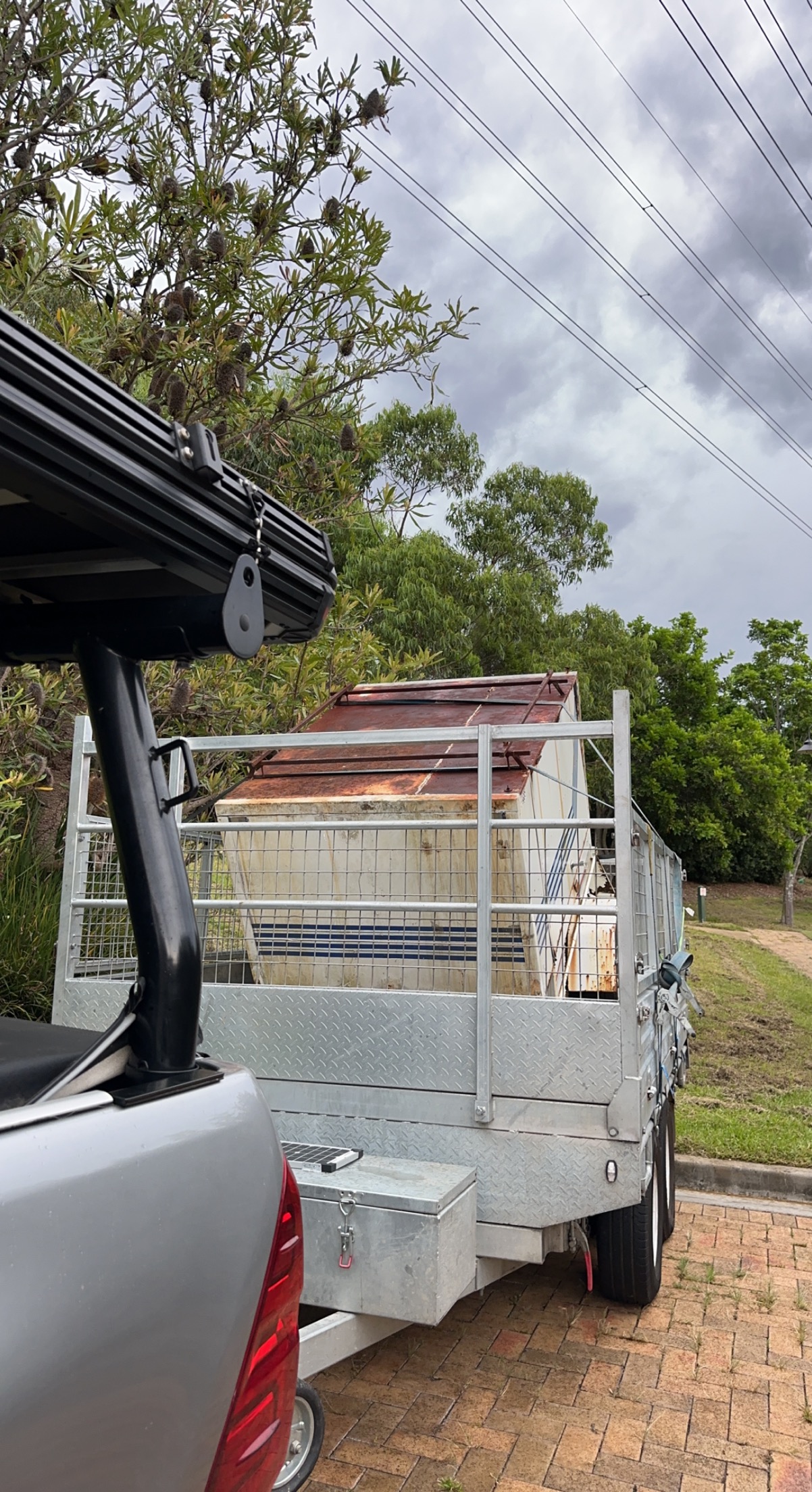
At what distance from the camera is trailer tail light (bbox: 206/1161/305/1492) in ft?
4.83

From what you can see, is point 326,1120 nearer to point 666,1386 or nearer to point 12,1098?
point 666,1386

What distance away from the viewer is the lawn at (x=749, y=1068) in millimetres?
7293

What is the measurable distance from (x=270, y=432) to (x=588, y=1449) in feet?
16.0

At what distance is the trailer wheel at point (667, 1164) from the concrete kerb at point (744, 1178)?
2.06 feet

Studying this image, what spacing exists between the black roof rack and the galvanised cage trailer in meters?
2.16

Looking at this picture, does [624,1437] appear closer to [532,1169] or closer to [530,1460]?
[530,1460]

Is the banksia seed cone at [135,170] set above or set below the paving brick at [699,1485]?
above

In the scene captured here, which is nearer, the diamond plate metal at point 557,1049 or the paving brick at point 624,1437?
the paving brick at point 624,1437

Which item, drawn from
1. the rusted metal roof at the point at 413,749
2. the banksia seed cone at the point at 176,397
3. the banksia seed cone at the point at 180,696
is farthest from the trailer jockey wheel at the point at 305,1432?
the banksia seed cone at the point at 176,397

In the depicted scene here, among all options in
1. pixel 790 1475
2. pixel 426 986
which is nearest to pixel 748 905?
pixel 426 986

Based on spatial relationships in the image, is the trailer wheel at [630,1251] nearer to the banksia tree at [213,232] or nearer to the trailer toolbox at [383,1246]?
the trailer toolbox at [383,1246]

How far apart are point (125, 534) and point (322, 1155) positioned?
2.87m

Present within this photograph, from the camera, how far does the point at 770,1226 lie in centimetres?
599

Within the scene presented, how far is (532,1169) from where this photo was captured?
386 cm
